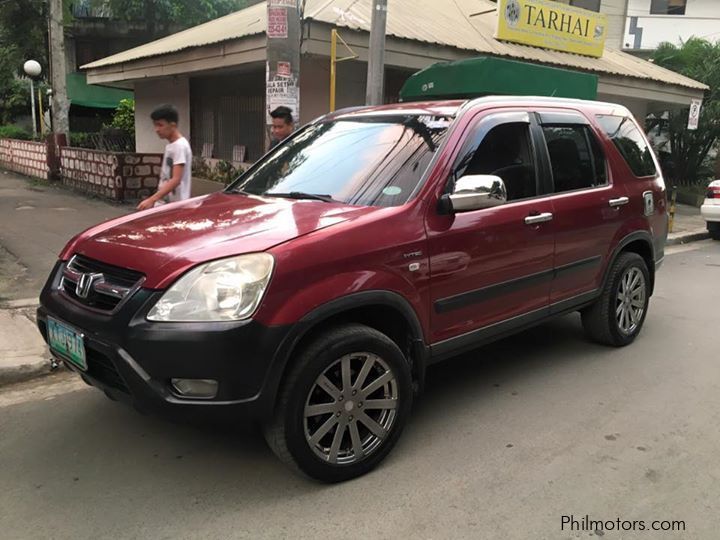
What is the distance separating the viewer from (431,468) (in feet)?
10.4

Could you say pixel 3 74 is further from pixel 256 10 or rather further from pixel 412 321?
pixel 412 321

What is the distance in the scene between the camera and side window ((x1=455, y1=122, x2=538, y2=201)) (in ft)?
12.1

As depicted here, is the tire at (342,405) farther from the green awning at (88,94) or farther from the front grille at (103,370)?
the green awning at (88,94)

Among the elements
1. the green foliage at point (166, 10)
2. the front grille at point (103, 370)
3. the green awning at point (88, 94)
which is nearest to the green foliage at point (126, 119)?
the green awning at point (88, 94)

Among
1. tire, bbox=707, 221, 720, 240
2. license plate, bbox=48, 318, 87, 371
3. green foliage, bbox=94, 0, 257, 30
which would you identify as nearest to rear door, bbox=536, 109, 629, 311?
license plate, bbox=48, 318, 87, 371

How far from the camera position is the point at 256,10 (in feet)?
41.2

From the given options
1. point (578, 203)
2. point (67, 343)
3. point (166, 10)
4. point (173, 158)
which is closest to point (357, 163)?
point (578, 203)

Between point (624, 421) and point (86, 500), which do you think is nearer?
point (86, 500)

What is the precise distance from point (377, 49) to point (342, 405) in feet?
16.7

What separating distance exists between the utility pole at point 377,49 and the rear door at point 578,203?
3.04m

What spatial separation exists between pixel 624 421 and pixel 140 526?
272cm

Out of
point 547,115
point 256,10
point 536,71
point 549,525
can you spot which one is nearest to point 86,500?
point 549,525

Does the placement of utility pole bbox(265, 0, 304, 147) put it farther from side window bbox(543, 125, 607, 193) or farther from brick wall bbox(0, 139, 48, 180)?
brick wall bbox(0, 139, 48, 180)

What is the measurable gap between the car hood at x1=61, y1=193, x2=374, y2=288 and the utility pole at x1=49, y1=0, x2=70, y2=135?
13337 mm
